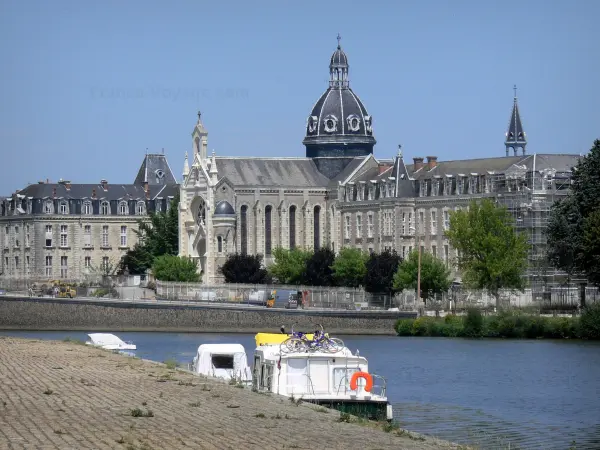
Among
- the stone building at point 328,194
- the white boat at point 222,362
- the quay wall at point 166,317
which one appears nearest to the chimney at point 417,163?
the stone building at point 328,194

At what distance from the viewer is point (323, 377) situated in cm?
4250

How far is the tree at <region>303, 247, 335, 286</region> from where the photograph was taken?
382ft

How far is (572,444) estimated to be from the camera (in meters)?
39.8

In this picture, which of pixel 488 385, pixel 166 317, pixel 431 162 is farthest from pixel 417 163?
pixel 488 385

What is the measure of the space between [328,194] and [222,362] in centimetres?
8378

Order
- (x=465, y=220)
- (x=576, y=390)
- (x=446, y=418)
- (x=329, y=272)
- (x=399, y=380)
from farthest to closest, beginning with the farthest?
(x=329, y=272), (x=465, y=220), (x=399, y=380), (x=576, y=390), (x=446, y=418)

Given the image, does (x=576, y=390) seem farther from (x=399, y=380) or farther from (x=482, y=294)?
(x=482, y=294)

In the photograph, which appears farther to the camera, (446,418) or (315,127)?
(315,127)

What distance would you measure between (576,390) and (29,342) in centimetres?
1910

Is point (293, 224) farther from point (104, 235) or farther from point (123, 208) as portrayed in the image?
point (104, 235)

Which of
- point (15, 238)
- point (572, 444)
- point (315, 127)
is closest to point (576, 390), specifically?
point (572, 444)

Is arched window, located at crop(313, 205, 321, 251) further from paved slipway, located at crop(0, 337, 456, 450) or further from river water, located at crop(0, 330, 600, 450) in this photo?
paved slipway, located at crop(0, 337, 456, 450)

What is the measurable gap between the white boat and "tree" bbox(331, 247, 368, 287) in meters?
61.0

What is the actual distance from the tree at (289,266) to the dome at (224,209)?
28.4 feet
